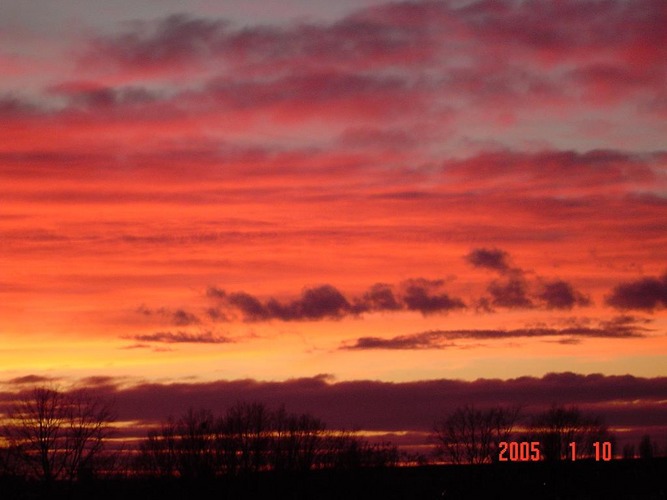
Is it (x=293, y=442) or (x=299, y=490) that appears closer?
(x=299, y=490)

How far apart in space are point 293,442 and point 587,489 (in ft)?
193

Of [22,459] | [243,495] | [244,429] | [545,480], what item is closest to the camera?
[22,459]

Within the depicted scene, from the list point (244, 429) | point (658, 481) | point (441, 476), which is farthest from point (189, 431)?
point (658, 481)

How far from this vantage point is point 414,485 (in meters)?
170

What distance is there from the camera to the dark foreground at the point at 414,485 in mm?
152062

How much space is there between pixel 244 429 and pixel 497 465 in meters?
44.8

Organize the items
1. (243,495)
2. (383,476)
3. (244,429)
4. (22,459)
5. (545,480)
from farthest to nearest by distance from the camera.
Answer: (244,429), (383,476), (545,480), (243,495), (22,459)

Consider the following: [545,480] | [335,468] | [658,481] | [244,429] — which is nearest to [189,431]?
[244,429]

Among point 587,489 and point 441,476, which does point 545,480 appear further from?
point 441,476

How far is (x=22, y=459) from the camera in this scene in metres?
140

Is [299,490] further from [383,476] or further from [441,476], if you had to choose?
[441,476]

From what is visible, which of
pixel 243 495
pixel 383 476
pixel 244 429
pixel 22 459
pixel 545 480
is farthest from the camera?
pixel 244 429

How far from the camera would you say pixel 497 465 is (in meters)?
188

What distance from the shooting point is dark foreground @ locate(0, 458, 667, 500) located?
15206 centimetres
